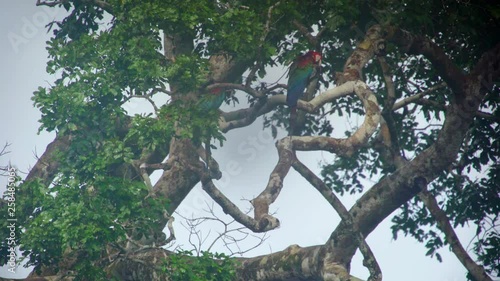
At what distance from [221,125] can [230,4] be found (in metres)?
1.62

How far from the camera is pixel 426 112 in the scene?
9914 mm

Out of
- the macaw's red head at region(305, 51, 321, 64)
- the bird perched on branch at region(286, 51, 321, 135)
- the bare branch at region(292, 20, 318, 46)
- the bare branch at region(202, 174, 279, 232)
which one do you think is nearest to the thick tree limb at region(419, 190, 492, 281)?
the bird perched on branch at region(286, 51, 321, 135)

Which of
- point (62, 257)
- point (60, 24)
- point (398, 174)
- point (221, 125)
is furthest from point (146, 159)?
point (398, 174)

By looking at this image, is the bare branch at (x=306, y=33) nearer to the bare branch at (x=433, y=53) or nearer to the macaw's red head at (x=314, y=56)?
the macaw's red head at (x=314, y=56)

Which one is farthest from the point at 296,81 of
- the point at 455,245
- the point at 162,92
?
the point at 455,245

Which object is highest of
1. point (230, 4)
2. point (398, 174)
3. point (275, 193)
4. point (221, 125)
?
point (230, 4)

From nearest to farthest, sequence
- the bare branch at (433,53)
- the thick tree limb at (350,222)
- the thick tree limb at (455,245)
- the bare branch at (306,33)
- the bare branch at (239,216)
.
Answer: the bare branch at (239,216) < the thick tree limb at (350,222) < the bare branch at (433,53) < the thick tree limb at (455,245) < the bare branch at (306,33)

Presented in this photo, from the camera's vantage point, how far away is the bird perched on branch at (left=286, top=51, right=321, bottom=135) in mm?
8617

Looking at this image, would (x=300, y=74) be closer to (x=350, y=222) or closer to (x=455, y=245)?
(x=350, y=222)

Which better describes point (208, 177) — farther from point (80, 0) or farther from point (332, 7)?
point (80, 0)

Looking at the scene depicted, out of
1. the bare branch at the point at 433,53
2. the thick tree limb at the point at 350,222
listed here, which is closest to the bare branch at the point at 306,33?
the bare branch at the point at 433,53

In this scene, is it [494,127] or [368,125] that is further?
[494,127]

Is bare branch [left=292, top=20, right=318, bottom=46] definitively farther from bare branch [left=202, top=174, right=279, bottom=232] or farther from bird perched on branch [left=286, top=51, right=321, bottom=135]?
bare branch [left=202, top=174, right=279, bottom=232]

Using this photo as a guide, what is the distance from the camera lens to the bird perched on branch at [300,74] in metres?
8.62
